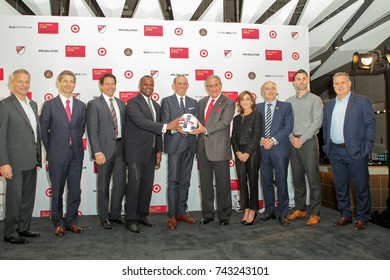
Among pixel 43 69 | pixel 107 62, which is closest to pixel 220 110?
pixel 107 62

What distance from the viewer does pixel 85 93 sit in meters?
4.50

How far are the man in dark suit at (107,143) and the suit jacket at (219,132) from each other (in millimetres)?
1014

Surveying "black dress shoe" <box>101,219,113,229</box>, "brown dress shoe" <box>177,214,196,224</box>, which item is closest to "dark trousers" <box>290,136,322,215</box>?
"brown dress shoe" <box>177,214,196,224</box>

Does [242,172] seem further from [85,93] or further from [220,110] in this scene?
[85,93]

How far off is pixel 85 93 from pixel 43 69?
651mm

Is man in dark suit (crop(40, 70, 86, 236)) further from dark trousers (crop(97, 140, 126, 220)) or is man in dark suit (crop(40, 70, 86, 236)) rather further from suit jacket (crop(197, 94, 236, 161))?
suit jacket (crop(197, 94, 236, 161))

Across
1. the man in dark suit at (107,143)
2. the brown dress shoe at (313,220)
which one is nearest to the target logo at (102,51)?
the man in dark suit at (107,143)

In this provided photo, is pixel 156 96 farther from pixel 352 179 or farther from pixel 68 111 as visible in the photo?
pixel 352 179

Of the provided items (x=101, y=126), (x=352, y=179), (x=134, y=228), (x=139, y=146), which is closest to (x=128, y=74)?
(x=101, y=126)

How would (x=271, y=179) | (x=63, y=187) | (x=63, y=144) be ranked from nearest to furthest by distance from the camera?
(x=63, y=144) < (x=63, y=187) < (x=271, y=179)

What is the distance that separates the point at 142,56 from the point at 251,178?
2.42 m

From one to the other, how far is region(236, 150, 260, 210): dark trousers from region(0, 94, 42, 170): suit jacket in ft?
7.27

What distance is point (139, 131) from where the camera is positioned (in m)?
3.48

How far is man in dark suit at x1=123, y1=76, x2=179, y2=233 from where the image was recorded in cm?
341
